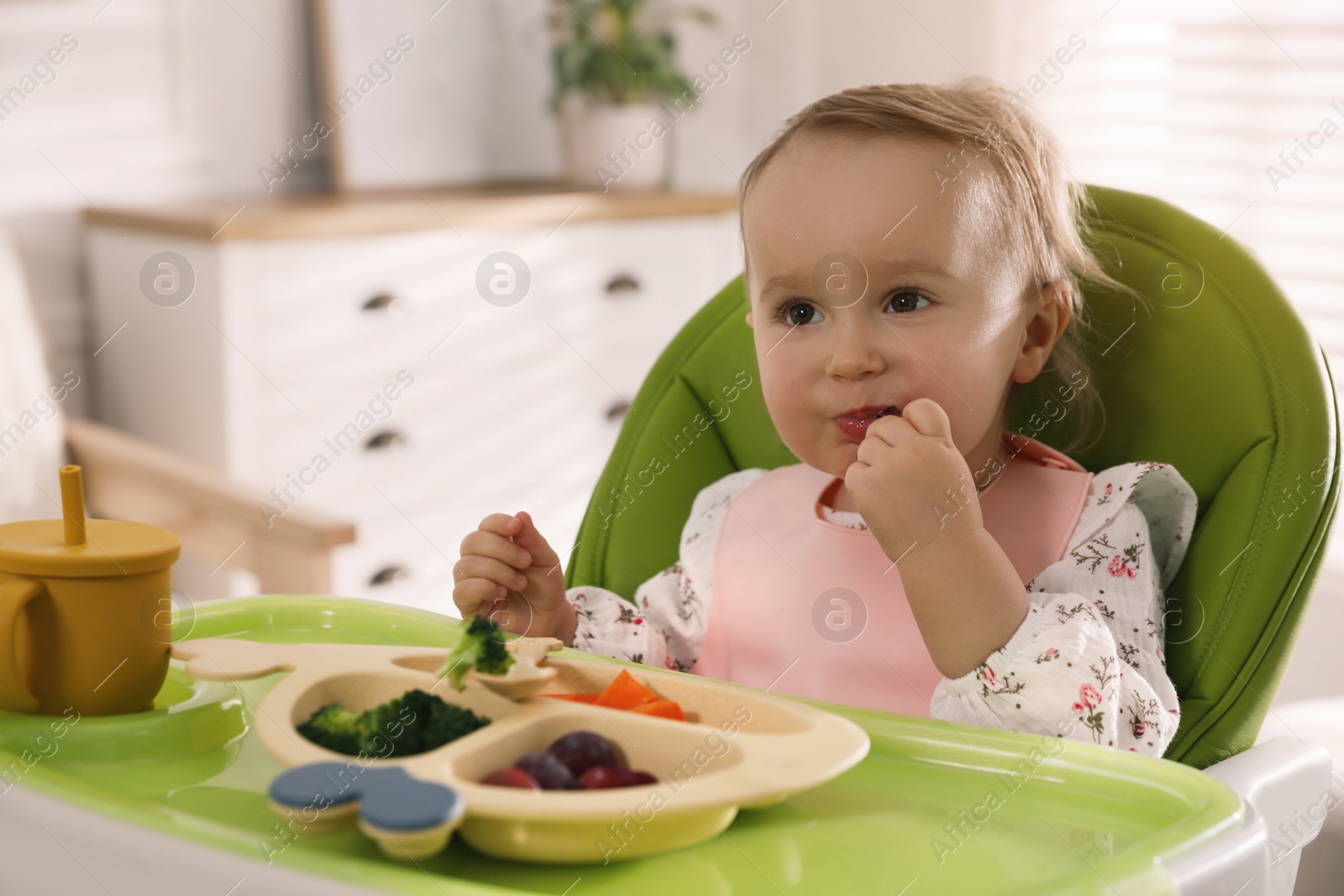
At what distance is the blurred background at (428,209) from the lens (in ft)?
6.56

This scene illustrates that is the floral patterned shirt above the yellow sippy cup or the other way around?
the other way around

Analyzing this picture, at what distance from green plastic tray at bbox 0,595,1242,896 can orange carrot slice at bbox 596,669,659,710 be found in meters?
0.09

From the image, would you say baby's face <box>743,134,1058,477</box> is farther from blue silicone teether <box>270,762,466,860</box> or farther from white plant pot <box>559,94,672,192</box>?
white plant pot <box>559,94,672,192</box>

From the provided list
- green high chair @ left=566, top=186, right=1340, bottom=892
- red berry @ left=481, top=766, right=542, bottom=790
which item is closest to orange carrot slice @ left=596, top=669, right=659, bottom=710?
red berry @ left=481, top=766, right=542, bottom=790

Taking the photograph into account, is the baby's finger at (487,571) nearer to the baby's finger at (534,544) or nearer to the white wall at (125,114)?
the baby's finger at (534,544)

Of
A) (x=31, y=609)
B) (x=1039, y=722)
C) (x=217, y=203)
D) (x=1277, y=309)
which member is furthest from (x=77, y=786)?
(x=217, y=203)

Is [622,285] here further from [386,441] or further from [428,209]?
[386,441]

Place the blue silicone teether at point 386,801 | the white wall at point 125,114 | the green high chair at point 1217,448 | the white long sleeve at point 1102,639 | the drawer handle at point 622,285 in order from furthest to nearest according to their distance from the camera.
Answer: the drawer handle at point 622,285
the white wall at point 125,114
the green high chair at point 1217,448
the white long sleeve at point 1102,639
the blue silicone teether at point 386,801

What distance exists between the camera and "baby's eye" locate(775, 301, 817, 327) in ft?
3.07

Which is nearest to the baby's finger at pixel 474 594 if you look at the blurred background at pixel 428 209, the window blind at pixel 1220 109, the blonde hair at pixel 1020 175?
the blonde hair at pixel 1020 175

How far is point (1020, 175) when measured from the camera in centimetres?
96

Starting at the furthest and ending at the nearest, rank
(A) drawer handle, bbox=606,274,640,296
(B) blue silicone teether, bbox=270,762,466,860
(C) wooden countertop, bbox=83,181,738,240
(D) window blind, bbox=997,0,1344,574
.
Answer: (A) drawer handle, bbox=606,274,640,296 < (C) wooden countertop, bbox=83,181,738,240 < (D) window blind, bbox=997,0,1344,574 < (B) blue silicone teether, bbox=270,762,466,860

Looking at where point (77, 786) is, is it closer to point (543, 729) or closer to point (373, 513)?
point (543, 729)

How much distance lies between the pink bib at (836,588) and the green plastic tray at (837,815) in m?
0.24
